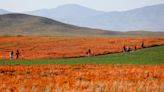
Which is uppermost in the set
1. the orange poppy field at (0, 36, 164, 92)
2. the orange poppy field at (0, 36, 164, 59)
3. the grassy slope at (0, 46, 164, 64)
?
the orange poppy field at (0, 36, 164, 92)

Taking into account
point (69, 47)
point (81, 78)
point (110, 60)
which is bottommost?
point (69, 47)

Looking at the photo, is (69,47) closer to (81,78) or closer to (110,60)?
(110,60)

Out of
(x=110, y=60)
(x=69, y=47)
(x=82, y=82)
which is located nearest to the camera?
(x=82, y=82)

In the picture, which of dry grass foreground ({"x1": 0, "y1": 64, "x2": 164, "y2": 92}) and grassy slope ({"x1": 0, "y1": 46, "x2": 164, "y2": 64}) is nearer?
dry grass foreground ({"x1": 0, "y1": 64, "x2": 164, "y2": 92})

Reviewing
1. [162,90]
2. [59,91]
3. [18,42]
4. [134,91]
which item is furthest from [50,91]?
[18,42]

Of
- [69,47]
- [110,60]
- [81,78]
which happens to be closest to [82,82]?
[81,78]

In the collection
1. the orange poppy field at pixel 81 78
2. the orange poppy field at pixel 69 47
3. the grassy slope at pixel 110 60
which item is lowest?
the orange poppy field at pixel 69 47

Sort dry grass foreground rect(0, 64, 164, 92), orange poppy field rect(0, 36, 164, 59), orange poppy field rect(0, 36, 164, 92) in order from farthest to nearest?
1. orange poppy field rect(0, 36, 164, 59)
2. orange poppy field rect(0, 36, 164, 92)
3. dry grass foreground rect(0, 64, 164, 92)

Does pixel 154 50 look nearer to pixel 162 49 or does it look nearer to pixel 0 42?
pixel 162 49

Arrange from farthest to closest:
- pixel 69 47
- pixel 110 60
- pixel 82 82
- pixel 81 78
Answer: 1. pixel 69 47
2. pixel 110 60
3. pixel 81 78
4. pixel 82 82

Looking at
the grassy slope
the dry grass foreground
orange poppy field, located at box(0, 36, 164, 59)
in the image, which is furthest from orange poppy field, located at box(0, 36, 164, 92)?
orange poppy field, located at box(0, 36, 164, 59)

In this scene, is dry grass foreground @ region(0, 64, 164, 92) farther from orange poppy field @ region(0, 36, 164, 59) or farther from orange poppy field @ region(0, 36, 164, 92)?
orange poppy field @ region(0, 36, 164, 59)

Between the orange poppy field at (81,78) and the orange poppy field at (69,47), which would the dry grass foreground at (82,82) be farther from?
the orange poppy field at (69,47)

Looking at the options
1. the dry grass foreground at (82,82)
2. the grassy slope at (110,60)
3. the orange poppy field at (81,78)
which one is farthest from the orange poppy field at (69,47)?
the dry grass foreground at (82,82)
